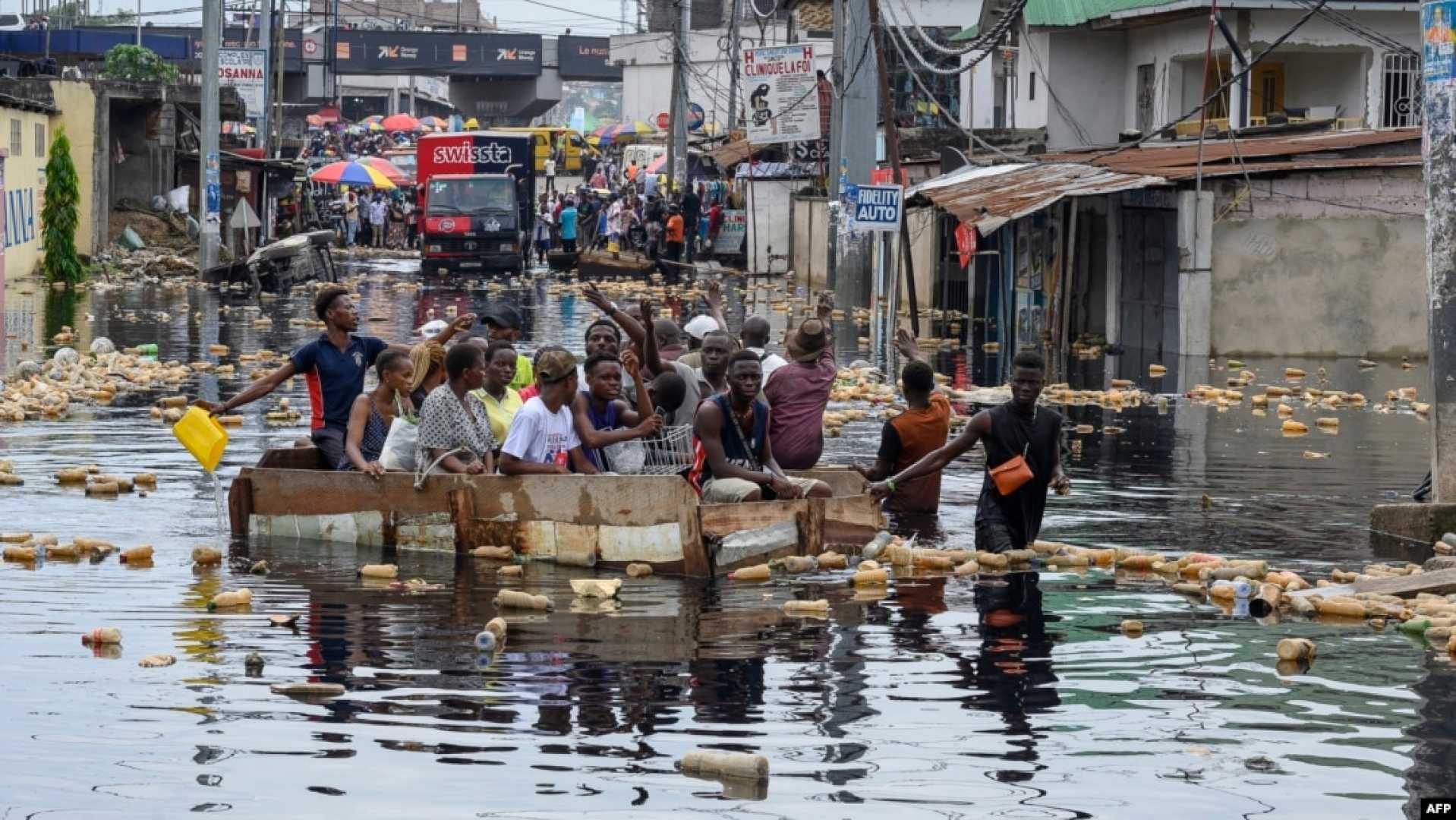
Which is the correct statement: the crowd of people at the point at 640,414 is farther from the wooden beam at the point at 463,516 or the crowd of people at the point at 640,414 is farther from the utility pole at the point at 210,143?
the utility pole at the point at 210,143

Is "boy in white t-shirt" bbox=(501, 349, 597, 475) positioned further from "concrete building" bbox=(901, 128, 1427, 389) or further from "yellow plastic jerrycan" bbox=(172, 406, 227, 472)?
"concrete building" bbox=(901, 128, 1427, 389)

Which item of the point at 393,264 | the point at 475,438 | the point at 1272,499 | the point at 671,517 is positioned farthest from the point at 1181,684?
the point at 393,264

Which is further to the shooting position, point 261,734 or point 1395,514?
point 1395,514

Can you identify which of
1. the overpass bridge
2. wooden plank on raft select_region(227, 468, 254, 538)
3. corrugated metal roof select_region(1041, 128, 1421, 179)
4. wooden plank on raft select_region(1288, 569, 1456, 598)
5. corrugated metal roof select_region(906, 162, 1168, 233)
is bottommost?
wooden plank on raft select_region(1288, 569, 1456, 598)

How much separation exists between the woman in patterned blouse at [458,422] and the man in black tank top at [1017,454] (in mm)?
2417

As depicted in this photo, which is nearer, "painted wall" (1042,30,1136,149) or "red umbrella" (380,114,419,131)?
"painted wall" (1042,30,1136,149)

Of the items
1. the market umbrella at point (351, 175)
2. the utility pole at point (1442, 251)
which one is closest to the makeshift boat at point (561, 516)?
the utility pole at point (1442, 251)


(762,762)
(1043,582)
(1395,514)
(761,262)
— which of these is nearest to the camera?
(762,762)

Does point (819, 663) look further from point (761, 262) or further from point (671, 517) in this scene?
point (761, 262)

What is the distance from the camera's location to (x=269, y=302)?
37094 millimetres

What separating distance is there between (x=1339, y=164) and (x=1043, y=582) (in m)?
17.2

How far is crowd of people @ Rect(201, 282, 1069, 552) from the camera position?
457 inches

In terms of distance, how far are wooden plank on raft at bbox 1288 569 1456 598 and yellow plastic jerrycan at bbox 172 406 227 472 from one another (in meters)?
6.51

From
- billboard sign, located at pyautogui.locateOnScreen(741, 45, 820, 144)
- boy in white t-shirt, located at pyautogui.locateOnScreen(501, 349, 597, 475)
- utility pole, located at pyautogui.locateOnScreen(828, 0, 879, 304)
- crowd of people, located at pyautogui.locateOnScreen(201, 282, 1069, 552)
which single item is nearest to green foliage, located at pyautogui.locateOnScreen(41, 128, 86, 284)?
billboard sign, located at pyautogui.locateOnScreen(741, 45, 820, 144)
